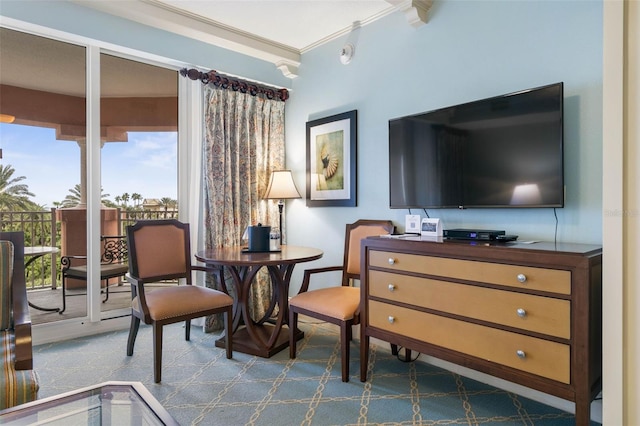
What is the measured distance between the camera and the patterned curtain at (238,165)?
339cm

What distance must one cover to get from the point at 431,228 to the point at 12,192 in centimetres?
314

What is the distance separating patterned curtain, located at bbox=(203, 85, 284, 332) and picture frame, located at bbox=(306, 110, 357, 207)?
0.48 m

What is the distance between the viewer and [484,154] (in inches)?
85.9

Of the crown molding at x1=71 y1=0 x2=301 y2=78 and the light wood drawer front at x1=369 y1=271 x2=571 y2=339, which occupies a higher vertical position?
the crown molding at x1=71 y1=0 x2=301 y2=78

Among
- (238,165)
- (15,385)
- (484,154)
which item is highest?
(238,165)

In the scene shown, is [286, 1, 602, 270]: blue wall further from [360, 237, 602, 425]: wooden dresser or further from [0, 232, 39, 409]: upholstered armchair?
[0, 232, 39, 409]: upholstered armchair

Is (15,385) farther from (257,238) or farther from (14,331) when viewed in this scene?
(257,238)

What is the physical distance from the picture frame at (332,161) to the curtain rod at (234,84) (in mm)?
568

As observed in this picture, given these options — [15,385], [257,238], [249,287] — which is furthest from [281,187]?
[15,385]

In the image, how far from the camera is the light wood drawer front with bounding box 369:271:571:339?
5.06 feet

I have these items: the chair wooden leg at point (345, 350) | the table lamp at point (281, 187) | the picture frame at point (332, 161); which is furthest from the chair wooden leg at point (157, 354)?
the picture frame at point (332, 161)

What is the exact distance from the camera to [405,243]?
6.93 feet

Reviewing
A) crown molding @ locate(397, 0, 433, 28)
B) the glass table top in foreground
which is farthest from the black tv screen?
the glass table top in foreground

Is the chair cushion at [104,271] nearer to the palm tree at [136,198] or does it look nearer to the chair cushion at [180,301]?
the palm tree at [136,198]
